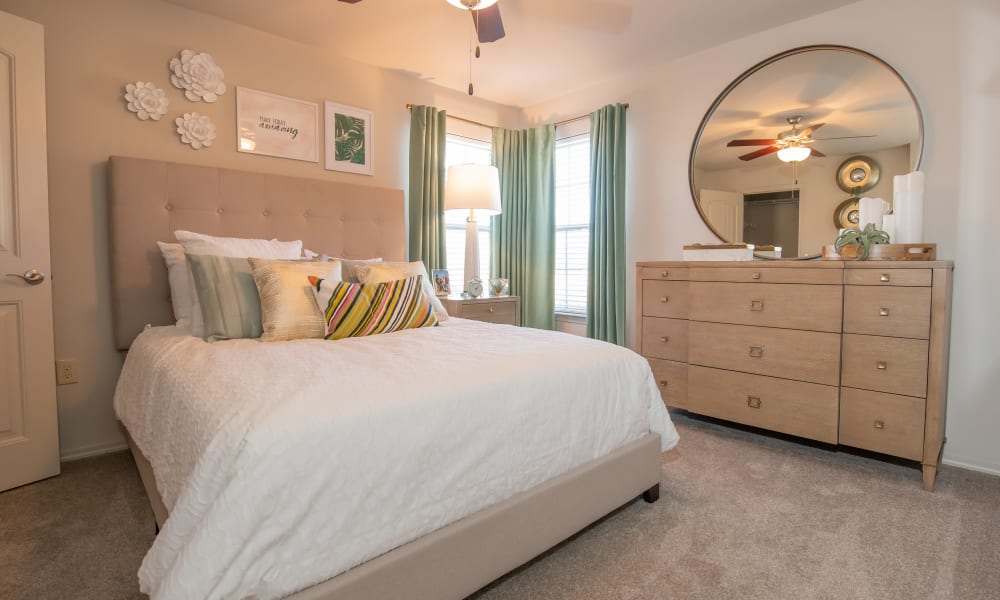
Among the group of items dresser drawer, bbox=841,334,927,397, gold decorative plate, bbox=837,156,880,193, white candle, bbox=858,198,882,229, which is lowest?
dresser drawer, bbox=841,334,927,397

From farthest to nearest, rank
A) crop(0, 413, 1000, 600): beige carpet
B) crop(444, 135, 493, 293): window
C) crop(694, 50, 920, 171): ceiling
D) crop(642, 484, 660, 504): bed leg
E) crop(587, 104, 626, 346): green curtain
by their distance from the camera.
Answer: crop(444, 135, 493, 293): window
crop(587, 104, 626, 346): green curtain
crop(694, 50, 920, 171): ceiling
crop(642, 484, 660, 504): bed leg
crop(0, 413, 1000, 600): beige carpet

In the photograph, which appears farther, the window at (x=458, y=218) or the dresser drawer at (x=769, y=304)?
the window at (x=458, y=218)

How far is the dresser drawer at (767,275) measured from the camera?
2.31 meters

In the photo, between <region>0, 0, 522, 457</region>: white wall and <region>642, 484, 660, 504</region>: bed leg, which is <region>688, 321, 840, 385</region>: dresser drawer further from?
<region>0, 0, 522, 457</region>: white wall

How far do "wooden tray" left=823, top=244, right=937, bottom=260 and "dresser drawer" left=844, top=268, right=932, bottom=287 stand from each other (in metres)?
0.12

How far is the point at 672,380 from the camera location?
291 cm

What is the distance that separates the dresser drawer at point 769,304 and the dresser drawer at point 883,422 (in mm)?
349

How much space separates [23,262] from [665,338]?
3251mm

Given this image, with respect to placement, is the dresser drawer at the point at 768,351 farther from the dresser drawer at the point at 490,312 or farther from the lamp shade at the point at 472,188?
the lamp shade at the point at 472,188

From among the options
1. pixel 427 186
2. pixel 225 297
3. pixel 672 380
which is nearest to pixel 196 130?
pixel 225 297

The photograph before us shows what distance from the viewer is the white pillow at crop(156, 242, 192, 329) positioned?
222 centimetres

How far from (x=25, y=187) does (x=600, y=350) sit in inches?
101

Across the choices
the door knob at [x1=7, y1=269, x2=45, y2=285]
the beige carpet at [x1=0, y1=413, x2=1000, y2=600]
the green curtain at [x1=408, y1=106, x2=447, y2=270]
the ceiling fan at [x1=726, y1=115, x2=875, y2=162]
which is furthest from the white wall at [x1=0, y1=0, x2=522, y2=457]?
the ceiling fan at [x1=726, y1=115, x2=875, y2=162]

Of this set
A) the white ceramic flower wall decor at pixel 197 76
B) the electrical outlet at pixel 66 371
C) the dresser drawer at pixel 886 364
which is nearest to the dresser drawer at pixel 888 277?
the dresser drawer at pixel 886 364
